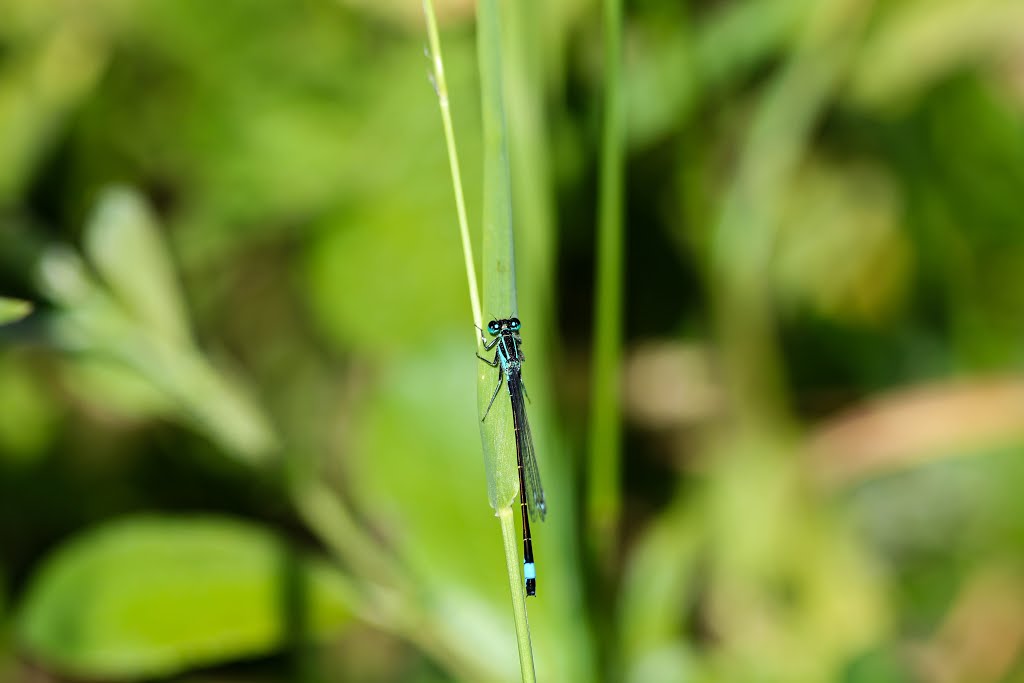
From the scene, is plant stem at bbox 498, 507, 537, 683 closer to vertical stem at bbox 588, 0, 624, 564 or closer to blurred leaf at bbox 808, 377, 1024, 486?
vertical stem at bbox 588, 0, 624, 564

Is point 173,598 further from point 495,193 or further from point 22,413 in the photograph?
point 22,413

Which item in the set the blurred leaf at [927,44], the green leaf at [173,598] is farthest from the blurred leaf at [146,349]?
the blurred leaf at [927,44]

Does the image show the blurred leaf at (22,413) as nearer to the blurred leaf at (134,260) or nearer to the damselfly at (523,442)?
the blurred leaf at (134,260)

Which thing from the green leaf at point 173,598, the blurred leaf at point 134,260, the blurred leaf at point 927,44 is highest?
the blurred leaf at point 927,44

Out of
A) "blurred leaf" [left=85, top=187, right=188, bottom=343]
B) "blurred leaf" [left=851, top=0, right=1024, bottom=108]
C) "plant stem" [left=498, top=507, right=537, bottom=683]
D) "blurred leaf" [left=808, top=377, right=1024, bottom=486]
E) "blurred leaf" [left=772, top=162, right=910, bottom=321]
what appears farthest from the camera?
"blurred leaf" [left=772, top=162, right=910, bottom=321]

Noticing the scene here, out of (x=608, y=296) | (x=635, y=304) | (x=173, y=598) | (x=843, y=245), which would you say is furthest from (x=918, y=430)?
(x=173, y=598)

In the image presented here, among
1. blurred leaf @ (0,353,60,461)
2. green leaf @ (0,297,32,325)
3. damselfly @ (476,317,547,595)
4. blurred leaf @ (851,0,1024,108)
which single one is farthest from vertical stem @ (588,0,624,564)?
blurred leaf @ (0,353,60,461)

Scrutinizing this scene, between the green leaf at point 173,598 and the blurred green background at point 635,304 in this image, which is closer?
the green leaf at point 173,598

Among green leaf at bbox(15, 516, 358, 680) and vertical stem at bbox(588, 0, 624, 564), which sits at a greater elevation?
vertical stem at bbox(588, 0, 624, 564)
